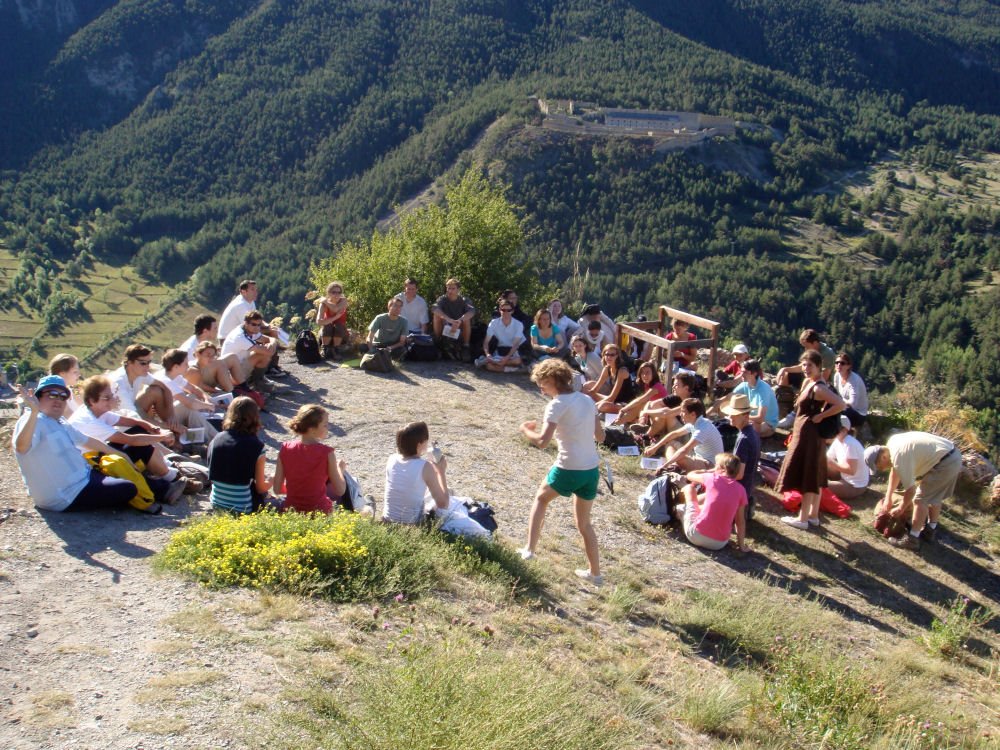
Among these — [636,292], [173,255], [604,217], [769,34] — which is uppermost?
[769,34]

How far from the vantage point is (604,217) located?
201ft

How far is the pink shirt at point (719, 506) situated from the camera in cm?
702

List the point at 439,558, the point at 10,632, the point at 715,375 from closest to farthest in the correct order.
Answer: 1. the point at 10,632
2. the point at 439,558
3. the point at 715,375

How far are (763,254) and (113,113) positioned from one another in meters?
83.1

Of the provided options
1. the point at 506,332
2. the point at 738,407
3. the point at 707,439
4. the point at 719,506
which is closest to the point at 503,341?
the point at 506,332

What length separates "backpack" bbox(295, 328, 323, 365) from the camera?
38.2 ft

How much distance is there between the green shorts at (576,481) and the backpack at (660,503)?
6.84 ft

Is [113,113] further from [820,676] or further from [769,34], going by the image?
[820,676]

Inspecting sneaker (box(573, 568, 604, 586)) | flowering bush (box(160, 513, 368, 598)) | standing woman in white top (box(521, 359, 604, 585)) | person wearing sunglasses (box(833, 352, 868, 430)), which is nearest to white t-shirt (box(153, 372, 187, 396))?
flowering bush (box(160, 513, 368, 598))

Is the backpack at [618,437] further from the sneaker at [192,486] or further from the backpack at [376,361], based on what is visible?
the sneaker at [192,486]

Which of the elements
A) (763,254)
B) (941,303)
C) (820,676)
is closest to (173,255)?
(763,254)

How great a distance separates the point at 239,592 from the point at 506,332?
771 cm

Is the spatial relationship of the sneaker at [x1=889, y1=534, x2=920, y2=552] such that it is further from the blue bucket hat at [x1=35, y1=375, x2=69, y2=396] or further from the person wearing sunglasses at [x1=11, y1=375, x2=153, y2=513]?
the blue bucket hat at [x1=35, y1=375, x2=69, y2=396]

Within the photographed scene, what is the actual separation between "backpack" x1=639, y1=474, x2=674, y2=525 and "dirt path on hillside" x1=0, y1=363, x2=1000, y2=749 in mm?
148
